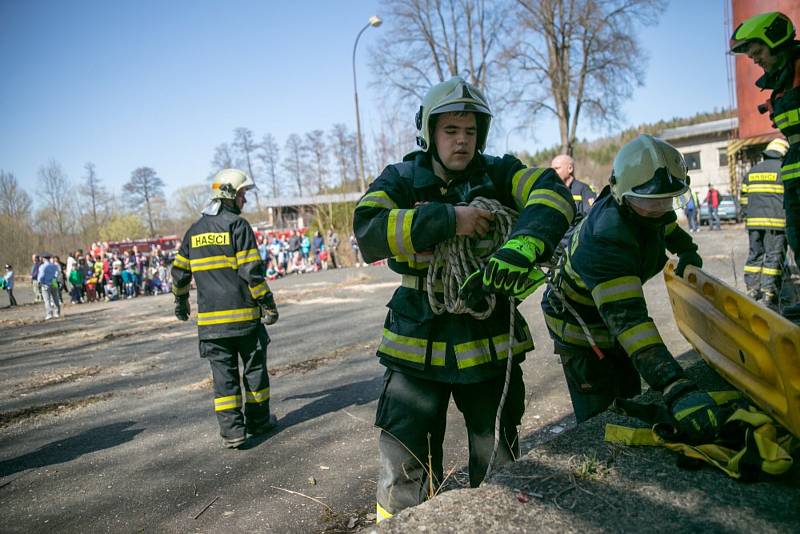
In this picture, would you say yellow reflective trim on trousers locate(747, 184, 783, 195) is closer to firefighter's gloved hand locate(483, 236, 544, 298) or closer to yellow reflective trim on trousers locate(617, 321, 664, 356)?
yellow reflective trim on trousers locate(617, 321, 664, 356)

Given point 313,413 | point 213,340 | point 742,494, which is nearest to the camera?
point 742,494

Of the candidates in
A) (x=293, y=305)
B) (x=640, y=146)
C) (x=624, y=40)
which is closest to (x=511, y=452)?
(x=640, y=146)

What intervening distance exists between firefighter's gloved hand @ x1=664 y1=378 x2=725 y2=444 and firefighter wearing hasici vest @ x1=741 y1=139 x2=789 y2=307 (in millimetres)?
5200

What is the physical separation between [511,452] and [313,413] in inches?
123

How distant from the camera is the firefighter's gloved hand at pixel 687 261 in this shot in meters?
3.21

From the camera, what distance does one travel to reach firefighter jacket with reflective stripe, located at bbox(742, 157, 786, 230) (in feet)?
20.9

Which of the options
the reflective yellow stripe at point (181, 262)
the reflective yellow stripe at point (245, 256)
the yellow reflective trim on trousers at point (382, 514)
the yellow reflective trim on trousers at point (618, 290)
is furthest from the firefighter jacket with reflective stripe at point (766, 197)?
the reflective yellow stripe at point (181, 262)

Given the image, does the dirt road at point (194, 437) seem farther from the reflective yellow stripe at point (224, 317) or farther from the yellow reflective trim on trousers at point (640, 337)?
the yellow reflective trim on trousers at point (640, 337)

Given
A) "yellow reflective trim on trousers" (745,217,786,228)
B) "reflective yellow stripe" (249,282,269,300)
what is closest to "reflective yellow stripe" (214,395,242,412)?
"reflective yellow stripe" (249,282,269,300)

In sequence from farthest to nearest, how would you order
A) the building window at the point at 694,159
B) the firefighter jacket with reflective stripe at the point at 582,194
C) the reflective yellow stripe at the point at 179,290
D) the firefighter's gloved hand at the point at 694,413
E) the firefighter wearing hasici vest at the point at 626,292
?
the building window at the point at 694,159
the firefighter jacket with reflective stripe at the point at 582,194
the reflective yellow stripe at the point at 179,290
the firefighter wearing hasici vest at the point at 626,292
the firefighter's gloved hand at the point at 694,413

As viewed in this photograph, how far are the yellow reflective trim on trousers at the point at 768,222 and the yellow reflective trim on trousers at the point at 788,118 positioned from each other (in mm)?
2954

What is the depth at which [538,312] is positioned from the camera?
29.3ft

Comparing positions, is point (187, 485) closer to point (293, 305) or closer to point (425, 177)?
point (425, 177)

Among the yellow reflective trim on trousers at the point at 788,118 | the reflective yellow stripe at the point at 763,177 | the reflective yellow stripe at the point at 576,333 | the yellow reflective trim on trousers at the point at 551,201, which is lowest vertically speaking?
the reflective yellow stripe at the point at 576,333
